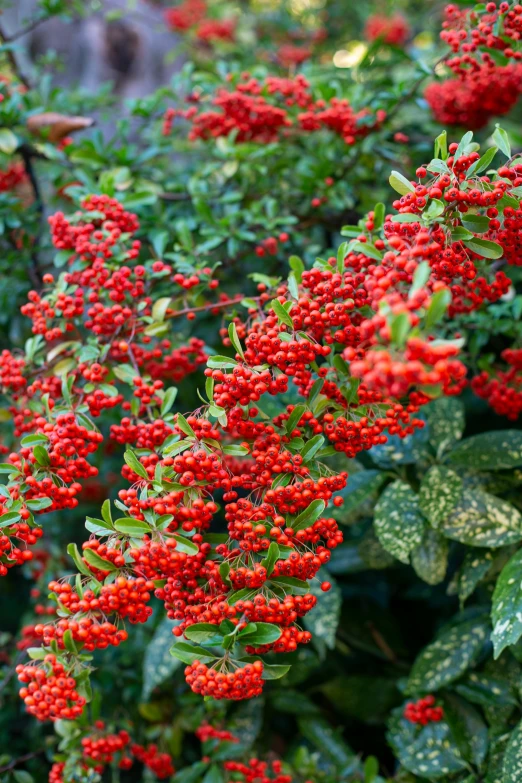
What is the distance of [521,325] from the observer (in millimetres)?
2344

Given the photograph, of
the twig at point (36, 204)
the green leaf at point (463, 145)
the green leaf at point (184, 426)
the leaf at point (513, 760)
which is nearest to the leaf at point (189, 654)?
the green leaf at point (184, 426)

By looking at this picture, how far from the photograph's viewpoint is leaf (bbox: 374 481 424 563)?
208 centimetres

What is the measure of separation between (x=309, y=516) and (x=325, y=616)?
Answer: 85 centimetres

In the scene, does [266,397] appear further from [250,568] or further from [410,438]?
[250,568]

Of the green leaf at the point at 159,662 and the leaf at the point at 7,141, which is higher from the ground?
the leaf at the point at 7,141

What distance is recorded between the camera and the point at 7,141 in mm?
2506

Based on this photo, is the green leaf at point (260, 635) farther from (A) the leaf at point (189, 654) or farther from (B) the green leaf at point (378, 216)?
(B) the green leaf at point (378, 216)

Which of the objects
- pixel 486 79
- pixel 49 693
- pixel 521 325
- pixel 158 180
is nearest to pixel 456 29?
pixel 486 79

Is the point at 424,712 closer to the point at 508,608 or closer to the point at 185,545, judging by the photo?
the point at 508,608

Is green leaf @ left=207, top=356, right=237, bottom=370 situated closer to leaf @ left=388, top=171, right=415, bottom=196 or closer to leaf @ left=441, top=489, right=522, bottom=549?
leaf @ left=388, top=171, right=415, bottom=196

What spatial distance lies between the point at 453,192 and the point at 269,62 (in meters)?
3.49

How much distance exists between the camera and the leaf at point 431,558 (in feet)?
7.22

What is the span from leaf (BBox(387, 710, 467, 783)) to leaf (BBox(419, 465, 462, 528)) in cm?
75

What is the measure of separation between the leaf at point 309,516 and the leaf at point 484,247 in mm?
697
